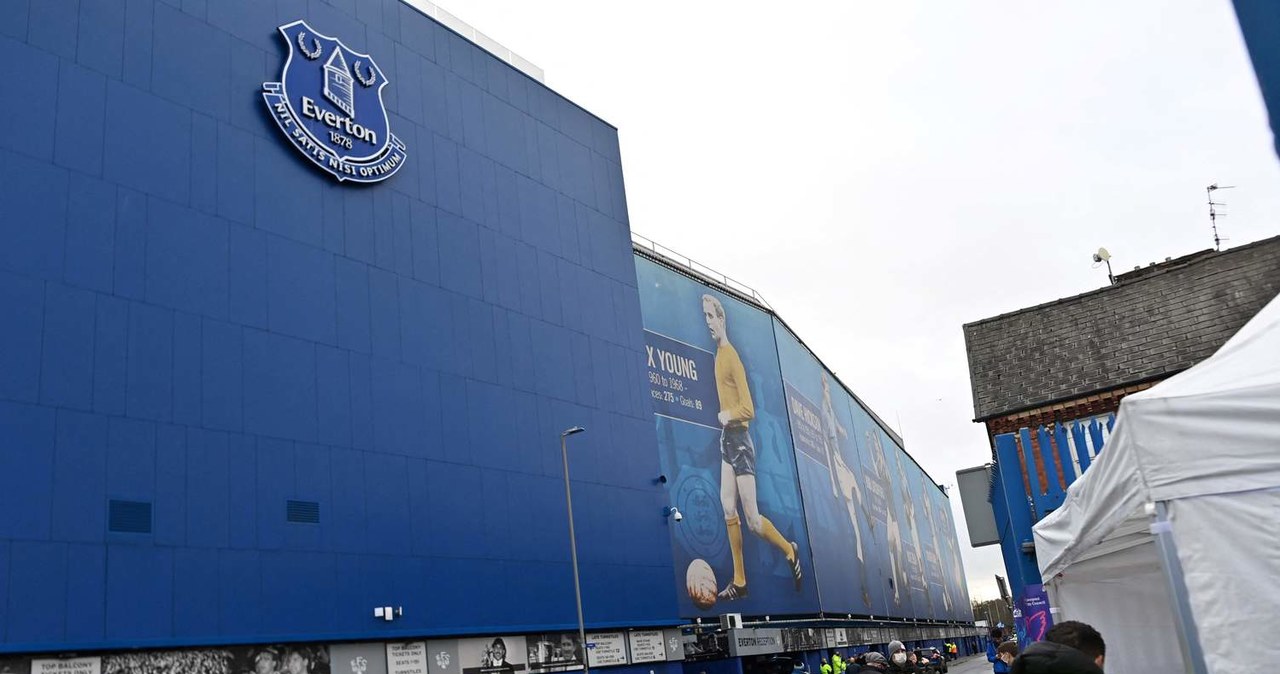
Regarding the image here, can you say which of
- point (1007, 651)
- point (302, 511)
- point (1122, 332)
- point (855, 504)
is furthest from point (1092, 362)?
point (855, 504)

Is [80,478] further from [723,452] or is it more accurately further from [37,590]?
[723,452]

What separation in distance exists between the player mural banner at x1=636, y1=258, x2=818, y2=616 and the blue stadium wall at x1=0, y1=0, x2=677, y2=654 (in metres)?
8.83

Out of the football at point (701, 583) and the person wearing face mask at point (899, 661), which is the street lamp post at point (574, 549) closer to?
the football at point (701, 583)

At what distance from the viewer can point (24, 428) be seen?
646 inches

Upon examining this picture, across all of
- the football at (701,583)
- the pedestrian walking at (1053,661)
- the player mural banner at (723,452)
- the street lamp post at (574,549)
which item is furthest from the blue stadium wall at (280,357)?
the pedestrian walking at (1053,661)

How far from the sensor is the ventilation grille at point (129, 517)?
682 inches

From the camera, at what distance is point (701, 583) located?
39.9 meters

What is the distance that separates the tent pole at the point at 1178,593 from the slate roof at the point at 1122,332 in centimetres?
1509

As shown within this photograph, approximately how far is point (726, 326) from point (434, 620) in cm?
2771

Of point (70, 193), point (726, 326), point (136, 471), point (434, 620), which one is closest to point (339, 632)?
point (434, 620)

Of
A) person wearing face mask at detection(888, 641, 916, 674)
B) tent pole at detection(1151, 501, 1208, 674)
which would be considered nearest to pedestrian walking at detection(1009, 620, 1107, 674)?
tent pole at detection(1151, 501, 1208, 674)

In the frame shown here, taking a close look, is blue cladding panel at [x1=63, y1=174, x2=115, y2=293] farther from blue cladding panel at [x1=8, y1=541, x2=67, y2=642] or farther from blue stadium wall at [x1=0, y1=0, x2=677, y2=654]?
blue cladding panel at [x1=8, y1=541, x2=67, y2=642]

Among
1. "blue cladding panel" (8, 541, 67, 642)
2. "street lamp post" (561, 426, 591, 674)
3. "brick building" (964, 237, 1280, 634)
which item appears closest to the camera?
"blue cladding panel" (8, 541, 67, 642)

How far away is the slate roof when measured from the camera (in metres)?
19.4
